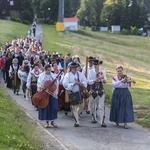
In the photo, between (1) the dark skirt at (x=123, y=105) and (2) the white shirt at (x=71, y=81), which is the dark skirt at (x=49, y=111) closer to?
(2) the white shirt at (x=71, y=81)

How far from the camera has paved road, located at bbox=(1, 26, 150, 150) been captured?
10805 mm

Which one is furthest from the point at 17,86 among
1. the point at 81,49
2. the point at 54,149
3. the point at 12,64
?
the point at 81,49

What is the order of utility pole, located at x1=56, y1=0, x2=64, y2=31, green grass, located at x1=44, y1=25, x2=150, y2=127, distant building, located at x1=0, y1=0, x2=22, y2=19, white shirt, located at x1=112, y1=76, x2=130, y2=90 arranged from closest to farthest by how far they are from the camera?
white shirt, located at x1=112, y1=76, x2=130, y2=90
green grass, located at x1=44, y1=25, x2=150, y2=127
utility pole, located at x1=56, y1=0, x2=64, y2=31
distant building, located at x1=0, y1=0, x2=22, y2=19

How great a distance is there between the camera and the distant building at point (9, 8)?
99131 mm

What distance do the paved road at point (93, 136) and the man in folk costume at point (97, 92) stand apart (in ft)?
1.17

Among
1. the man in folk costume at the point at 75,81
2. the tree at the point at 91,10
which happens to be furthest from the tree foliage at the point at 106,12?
the man in folk costume at the point at 75,81

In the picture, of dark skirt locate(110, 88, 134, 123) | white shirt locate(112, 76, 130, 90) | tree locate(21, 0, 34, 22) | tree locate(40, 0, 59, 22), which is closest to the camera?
white shirt locate(112, 76, 130, 90)

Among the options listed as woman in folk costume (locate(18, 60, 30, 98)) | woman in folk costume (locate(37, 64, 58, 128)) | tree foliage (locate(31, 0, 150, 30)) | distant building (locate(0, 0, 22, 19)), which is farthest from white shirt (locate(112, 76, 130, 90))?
distant building (locate(0, 0, 22, 19))

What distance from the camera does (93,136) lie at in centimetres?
1181

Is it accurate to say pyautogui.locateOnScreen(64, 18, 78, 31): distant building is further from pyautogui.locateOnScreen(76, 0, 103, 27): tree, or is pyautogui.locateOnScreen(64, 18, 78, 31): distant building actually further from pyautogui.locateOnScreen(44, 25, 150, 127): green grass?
pyautogui.locateOnScreen(76, 0, 103, 27): tree

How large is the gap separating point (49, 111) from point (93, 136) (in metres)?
1.65

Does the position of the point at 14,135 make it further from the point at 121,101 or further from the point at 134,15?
the point at 134,15

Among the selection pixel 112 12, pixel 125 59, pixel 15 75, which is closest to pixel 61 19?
pixel 112 12

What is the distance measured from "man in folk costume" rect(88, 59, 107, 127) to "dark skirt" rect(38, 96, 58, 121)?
134cm
